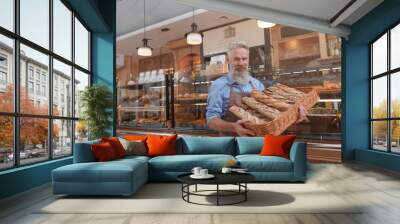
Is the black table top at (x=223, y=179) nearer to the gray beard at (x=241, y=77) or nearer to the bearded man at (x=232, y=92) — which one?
the bearded man at (x=232, y=92)

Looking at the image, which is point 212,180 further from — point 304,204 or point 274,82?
point 274,82

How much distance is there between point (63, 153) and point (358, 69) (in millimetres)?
7407

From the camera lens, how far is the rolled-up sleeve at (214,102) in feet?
35.0

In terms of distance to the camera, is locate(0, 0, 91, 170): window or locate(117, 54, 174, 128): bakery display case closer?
locate(0, 0, 91, 170): window

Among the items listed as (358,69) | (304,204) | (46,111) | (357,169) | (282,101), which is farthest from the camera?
(282,101)

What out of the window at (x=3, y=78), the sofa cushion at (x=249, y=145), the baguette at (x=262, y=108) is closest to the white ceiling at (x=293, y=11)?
the baguette at (x=262, y=108)

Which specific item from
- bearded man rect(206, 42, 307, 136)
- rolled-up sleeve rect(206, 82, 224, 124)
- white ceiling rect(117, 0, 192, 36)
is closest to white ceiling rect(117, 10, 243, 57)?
white ceiling rect(117, 0, 192, 36)

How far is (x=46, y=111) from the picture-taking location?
610cm

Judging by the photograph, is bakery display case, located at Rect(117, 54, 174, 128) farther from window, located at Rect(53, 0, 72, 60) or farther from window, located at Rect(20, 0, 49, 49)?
window, located at Rect(20, 0, 49, 49)

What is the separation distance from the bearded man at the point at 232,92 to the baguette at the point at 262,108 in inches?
8.4

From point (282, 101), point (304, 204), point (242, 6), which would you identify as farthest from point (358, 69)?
point (304, 204)

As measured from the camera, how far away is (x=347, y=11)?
7.49 metres

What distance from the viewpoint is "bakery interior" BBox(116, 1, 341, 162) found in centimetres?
972

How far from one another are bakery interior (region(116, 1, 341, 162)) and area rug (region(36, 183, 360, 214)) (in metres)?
4.85
